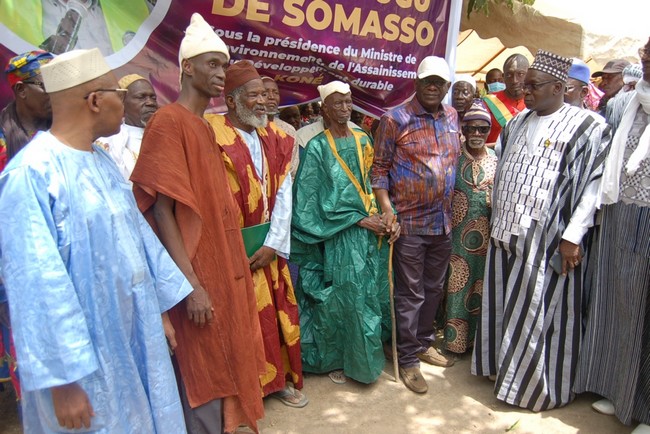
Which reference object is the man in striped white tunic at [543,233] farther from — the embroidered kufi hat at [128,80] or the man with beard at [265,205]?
the embroidered kufi hat at [128,80]

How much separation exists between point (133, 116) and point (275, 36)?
4.09ft

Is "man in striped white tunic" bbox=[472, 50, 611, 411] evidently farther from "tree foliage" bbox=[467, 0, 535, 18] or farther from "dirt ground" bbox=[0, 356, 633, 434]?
"tree foliage" bbox=[467, 0, 535, 18]

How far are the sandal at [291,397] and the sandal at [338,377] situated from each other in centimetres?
33

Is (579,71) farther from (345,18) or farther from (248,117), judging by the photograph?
(248,117)

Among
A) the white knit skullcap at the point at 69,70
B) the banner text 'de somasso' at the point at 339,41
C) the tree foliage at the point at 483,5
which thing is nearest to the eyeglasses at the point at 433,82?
the banner text 'de somasso' at the point at 339,41

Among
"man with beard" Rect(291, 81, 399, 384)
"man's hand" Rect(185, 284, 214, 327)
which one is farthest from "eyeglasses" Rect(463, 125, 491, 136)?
"man's hand" Rect(185, 284, 214, 327)

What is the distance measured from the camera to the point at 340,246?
12.3ft

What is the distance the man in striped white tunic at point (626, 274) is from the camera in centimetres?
306

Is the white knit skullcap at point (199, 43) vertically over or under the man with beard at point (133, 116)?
over

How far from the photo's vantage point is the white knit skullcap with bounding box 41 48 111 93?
5.76 feet

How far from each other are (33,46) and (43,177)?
1.97 metres

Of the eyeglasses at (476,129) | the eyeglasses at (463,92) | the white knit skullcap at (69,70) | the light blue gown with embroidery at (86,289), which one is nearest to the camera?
the light blue gown with embroidery at (86,289)

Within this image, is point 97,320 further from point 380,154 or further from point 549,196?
point 549,196

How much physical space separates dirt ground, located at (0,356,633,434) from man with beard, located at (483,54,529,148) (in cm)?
244
